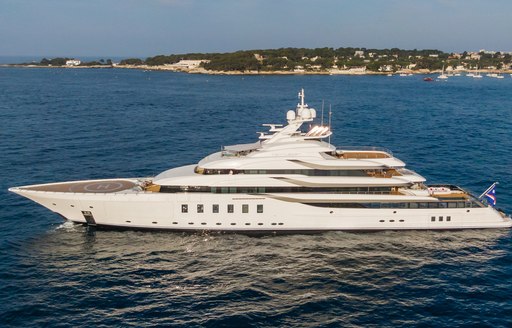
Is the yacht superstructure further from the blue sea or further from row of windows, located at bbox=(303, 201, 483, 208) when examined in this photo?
the blue sea

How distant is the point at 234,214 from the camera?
33.5 meters

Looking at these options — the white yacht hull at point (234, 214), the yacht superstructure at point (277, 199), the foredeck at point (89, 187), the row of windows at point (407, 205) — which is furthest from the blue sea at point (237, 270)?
the foredeck at point (89, 187)

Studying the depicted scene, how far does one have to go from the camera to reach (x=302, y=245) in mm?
32406

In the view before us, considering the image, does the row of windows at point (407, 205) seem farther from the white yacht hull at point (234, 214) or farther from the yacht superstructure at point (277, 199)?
the white yacht hull at point (234, 214)

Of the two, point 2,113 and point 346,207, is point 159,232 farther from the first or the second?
point 2,113

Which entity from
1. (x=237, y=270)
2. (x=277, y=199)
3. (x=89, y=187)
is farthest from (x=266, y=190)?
(x=89, y=187)

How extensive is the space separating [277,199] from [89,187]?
15078mm

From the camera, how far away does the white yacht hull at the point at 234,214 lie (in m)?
33.1

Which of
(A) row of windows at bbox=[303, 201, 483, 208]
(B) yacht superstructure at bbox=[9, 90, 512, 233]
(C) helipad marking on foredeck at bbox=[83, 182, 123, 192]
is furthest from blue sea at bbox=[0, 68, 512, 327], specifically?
(C) helipad marking on foredeck at bbox=[83, 182, 123, 192]

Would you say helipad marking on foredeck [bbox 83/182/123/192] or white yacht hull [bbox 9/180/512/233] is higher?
helipad marking on foredeck [bbox 83/182/123/192]

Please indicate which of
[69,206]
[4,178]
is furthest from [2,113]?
[69,206]

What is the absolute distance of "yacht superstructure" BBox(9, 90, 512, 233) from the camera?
109 ft

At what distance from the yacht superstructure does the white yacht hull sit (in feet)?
0.25

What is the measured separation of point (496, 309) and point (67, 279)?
25.2 meters
